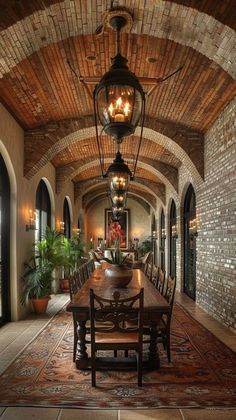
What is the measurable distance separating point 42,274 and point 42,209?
9.04 feet

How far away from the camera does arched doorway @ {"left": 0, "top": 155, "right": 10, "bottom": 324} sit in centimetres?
635

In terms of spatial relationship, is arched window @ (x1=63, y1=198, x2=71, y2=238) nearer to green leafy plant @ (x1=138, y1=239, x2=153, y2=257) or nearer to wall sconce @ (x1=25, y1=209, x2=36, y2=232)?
wall sconce @ (x1=25, y1=209, x2=36, y2=232)

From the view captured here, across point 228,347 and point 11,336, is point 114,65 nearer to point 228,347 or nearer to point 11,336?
point 228,347

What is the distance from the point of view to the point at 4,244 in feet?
21.2

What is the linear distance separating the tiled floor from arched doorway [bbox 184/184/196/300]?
178 cm

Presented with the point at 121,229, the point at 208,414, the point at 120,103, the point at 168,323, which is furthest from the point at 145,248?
the point at 120,103

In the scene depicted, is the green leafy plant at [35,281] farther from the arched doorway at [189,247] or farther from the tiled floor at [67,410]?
the arched doorway at [189,247]

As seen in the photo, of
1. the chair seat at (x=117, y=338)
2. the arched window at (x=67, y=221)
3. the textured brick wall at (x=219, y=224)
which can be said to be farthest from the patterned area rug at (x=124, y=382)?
the arched window at (x=67, y=221)

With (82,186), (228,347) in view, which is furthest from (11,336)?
(82,186)

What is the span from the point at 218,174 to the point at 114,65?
13.6 feet

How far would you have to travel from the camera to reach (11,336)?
5.45 m

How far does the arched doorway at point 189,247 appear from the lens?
909 centimetres

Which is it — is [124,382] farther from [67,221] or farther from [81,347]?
[67,221]

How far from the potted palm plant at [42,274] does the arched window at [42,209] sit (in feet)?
3.77
